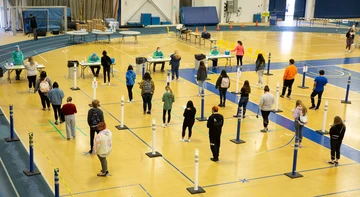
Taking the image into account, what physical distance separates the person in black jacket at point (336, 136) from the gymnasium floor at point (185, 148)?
0.34 m

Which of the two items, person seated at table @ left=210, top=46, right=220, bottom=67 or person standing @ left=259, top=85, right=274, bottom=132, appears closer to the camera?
person standing @ left=259, top=85, right=274, bottom=132

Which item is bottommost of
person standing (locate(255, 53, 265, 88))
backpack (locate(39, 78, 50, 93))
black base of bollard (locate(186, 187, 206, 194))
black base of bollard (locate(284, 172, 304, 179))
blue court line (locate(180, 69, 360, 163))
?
black base of bollard (locate(186, 187, 206, 194))

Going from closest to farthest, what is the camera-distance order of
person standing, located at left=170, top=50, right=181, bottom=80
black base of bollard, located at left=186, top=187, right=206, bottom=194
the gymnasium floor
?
black base of bollard, located at left=186, top=187, right=206, bottom=194 → the gymnasium floor → person standing, located at left=170, top=50, right=181, bottom=80

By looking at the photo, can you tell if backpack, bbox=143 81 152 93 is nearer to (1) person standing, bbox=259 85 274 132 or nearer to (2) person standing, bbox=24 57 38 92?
(1) person standing, bbox=259 85 274 132

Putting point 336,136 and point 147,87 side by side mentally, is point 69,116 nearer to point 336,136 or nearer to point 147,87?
point 147,87

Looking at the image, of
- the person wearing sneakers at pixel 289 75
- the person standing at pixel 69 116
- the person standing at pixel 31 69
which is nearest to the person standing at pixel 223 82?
the person wearing sneakers at pixel 289 75

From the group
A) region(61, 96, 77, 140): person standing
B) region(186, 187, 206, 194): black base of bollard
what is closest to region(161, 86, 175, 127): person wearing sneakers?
region(61, 96, 77, 140): person standing

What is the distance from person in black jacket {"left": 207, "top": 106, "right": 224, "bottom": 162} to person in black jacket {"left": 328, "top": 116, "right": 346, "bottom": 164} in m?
3.20

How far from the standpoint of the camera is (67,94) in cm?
2181

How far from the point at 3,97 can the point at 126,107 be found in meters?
5.43

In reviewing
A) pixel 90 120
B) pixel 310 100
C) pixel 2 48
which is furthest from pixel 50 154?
pixel 2 48

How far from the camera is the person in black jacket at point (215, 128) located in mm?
14289

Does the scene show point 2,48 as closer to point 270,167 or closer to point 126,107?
point 126,107

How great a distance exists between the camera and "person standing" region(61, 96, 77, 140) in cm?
1540
